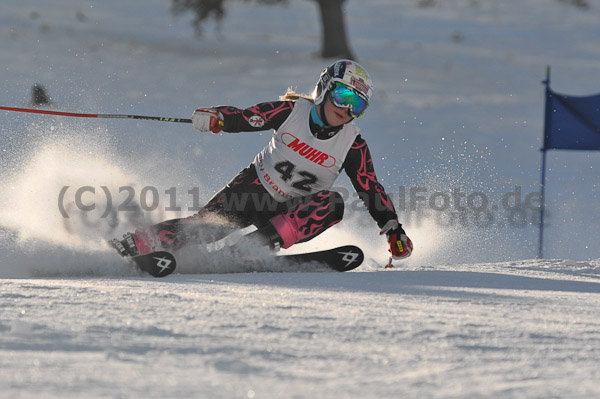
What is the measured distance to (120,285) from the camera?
13.8ft

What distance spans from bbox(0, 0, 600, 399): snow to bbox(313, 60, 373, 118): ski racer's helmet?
951 mm

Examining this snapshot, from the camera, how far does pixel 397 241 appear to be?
5.45 meters

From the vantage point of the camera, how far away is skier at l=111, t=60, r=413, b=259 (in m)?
5.29

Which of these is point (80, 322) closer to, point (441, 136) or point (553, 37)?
point (441, 136)

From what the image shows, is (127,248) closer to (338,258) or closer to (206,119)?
(206,119)

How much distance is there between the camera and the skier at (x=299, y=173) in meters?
5.29

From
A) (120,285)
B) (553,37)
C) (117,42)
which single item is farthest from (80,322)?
(553,37)

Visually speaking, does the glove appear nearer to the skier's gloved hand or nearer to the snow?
the snow

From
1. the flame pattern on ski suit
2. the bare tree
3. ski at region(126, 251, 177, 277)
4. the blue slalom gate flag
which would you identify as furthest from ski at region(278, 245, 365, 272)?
the bare tree

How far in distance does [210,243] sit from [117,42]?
51.9ft

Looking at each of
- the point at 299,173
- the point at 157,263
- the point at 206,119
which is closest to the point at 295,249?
the point at 299,173

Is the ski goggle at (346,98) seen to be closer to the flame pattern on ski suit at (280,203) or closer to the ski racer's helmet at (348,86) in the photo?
the ski racer's helmet at (348,86)

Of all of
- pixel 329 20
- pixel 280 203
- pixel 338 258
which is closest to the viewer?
pixel 338 258

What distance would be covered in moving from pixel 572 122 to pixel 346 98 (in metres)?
3.78
